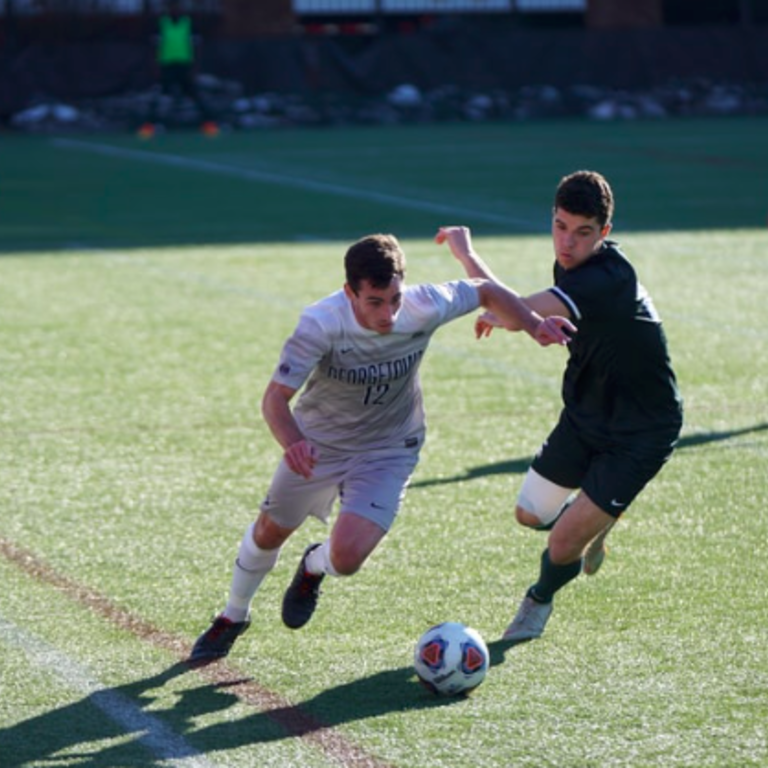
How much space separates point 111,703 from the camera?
6.01m

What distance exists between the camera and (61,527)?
846cm

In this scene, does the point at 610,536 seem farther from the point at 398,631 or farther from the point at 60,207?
the point at 60,207

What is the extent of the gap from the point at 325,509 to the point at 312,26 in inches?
1299

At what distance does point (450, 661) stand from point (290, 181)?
19.0 metres

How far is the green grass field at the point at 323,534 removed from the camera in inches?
226

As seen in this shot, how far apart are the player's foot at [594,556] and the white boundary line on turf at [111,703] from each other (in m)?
2.10

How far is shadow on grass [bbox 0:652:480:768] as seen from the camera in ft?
18.2

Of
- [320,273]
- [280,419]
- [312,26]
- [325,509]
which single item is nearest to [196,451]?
[325,509]

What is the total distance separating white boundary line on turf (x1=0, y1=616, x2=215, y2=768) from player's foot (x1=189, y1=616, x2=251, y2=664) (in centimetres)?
44

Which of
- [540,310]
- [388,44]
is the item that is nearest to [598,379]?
[540,310]

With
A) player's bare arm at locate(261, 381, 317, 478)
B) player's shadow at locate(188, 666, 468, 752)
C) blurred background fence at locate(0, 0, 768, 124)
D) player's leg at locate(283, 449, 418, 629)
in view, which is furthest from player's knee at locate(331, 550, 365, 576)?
blurred background fence at locate(0, 0, 768, 124)

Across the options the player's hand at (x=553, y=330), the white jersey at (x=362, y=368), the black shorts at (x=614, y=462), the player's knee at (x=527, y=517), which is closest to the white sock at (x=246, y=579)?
the white jersey at (x=362, y=368)

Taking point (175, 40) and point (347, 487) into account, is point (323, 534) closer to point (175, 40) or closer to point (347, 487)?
point (347, 487)

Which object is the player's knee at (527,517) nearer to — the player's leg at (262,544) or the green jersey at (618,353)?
the green jersey at (618,353)
